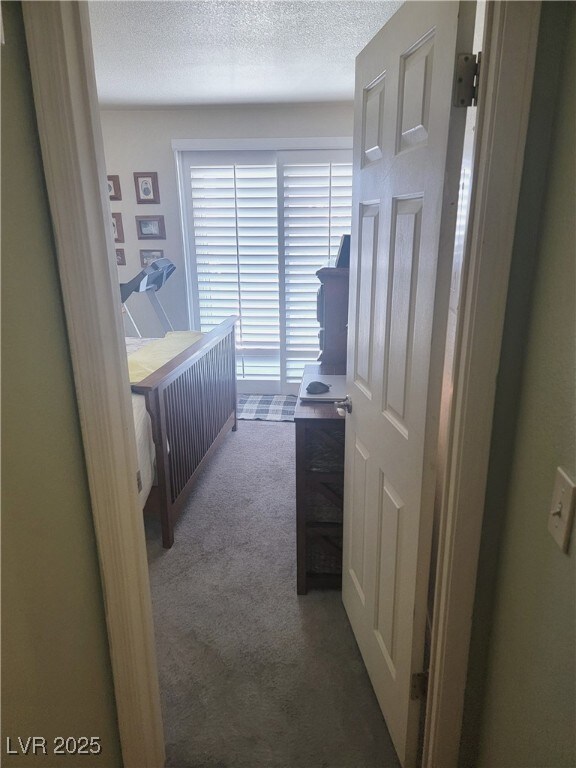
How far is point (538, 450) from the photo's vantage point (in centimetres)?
87

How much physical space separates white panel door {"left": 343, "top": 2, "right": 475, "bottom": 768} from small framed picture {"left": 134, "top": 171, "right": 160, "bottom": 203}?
3119 millimetres

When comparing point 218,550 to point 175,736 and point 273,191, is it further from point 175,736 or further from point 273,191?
point 273,191

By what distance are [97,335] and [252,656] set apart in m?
1.41

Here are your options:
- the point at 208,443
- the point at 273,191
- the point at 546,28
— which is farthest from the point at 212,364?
the point at 546,28

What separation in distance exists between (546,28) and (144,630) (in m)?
1.53

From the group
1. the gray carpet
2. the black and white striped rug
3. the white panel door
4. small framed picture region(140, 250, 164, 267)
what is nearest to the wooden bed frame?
the gray carpet

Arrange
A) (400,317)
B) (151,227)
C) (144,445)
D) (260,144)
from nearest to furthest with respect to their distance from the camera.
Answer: (400,317)
(144,445)
(260,144)
(151,227)

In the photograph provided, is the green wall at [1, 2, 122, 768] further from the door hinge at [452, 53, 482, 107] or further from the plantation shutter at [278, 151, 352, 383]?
the plantation shutter at [278, 151, 352, 383]

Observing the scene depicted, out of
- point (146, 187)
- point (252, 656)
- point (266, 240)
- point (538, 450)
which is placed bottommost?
point (252, 656)

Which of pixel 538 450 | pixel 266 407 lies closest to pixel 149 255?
pixel 266 407

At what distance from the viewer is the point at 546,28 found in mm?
800

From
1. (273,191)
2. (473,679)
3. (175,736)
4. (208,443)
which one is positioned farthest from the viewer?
(273,191)

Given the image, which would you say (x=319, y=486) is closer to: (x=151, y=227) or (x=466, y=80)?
(x=466, y=80)

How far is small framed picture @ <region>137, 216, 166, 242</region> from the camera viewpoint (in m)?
4.30
